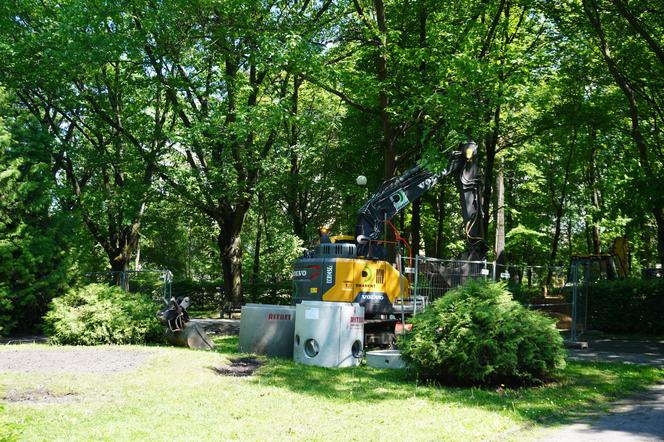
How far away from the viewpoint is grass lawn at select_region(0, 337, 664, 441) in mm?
6477

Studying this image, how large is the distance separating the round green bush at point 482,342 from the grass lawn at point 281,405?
312 millimetres

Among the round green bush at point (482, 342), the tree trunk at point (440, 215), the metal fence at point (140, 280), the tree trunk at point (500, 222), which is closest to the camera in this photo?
the round green bush at point (482, 342)

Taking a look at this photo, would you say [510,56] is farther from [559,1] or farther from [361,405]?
[361,405]

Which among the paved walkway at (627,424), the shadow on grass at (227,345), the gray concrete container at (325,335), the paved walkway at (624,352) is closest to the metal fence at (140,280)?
the shadow on grass at (227,345)

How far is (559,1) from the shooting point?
21453 mm

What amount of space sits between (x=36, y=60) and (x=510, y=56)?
16.1 metres

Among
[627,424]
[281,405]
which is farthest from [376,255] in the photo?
[627,424]

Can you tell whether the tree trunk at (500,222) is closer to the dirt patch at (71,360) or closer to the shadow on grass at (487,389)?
the shadow on grass at (487,389)

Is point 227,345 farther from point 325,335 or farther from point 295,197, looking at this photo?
point 295,197

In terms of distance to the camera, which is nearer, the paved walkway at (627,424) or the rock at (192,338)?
the paved walkway at (627,424)

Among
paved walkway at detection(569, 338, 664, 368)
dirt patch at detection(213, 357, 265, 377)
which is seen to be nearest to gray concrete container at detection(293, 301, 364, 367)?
dirt patch at detection(213, 357, 265, 377)

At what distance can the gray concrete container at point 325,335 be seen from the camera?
11711mm

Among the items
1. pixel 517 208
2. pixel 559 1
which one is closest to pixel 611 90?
pixel 559 1

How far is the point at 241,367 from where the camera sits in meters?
10.8
